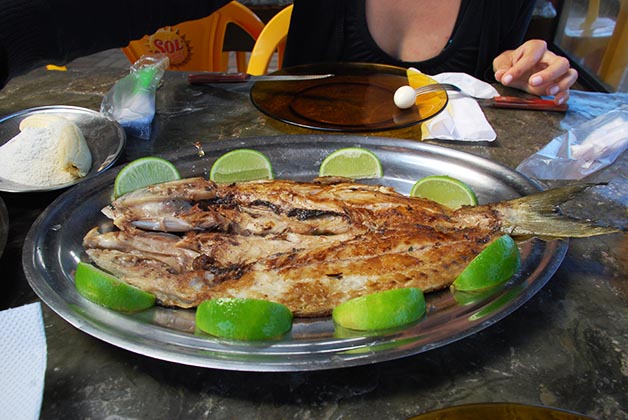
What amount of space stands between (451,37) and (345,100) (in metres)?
1.16

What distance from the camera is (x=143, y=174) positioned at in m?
1.95

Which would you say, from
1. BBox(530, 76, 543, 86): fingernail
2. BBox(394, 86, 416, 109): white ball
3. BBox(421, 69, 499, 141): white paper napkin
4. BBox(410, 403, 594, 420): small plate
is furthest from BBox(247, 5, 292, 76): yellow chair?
BBox(410, 403, 594, 420): small plate

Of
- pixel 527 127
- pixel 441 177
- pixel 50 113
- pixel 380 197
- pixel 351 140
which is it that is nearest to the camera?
pixel 380 197

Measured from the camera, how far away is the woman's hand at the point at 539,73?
2.69 meters

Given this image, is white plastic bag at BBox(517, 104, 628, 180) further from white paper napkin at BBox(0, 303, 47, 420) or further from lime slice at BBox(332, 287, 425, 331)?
white paper napkin at BBox(0, 303, 47, 420)

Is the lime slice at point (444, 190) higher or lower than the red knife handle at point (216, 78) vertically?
lower

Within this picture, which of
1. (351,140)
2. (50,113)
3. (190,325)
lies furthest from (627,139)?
(50,113)

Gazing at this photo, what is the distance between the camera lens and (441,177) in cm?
193

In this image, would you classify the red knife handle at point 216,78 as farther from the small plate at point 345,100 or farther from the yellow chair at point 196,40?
the yellow chair at point 196,40

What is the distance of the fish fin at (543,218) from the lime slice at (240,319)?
0.92 meters

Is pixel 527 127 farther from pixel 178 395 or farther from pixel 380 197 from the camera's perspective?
pixel 178 395

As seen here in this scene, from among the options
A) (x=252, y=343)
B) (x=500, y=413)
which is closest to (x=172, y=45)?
(x=252, y=343)

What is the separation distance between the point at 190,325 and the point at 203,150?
106cm

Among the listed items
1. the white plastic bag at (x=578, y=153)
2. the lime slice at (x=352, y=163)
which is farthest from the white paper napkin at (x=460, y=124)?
the lime slice at (x=352, y=163)
